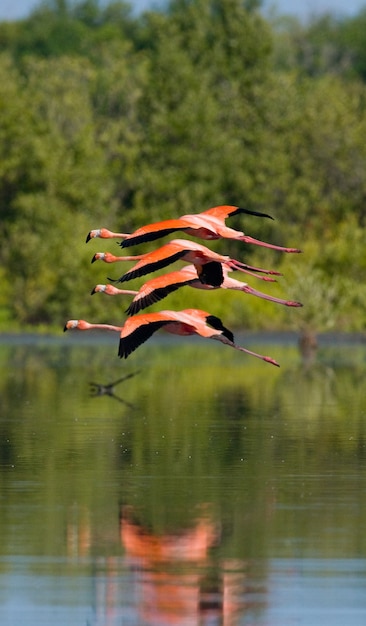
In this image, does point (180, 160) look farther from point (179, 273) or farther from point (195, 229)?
point (195, 229)

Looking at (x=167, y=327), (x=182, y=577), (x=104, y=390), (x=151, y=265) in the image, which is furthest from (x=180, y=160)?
(x=182, y=577)

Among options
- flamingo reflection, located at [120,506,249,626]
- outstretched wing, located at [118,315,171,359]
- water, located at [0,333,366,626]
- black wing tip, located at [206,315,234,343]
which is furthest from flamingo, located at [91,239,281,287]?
flamingo reflection, located at [120,506,249,626]

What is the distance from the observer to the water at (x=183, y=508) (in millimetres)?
10195

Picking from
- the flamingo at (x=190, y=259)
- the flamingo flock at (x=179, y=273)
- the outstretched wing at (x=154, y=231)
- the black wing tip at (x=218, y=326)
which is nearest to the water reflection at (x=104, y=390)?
the black wing tip at (x=218, y=326)

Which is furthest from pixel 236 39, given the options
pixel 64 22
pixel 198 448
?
pixel 198 448

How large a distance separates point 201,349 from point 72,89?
76.4 ft

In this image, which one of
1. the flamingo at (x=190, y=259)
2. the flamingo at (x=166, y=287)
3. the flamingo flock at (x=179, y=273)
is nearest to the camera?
the flamingo flock at (x=179, y=273)

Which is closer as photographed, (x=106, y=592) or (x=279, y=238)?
(x=106, y=592)

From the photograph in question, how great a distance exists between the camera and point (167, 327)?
16.1 meters

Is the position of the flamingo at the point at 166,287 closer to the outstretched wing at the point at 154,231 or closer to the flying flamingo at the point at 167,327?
the flying flamingo at the point at 167,327

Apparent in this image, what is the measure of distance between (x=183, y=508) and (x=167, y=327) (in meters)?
2.70

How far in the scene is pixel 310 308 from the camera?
4469cm

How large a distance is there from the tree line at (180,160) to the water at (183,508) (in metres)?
26.3

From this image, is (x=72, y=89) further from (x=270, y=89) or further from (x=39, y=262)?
(x=39, y=262)
